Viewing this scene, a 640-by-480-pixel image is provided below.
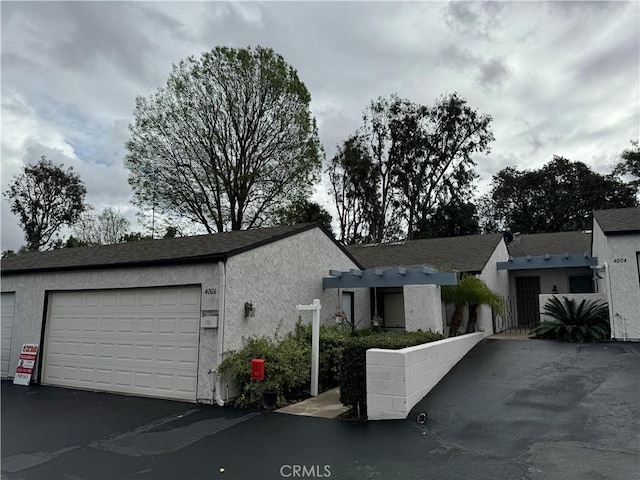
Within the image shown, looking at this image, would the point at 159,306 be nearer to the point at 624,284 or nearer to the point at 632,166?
the point at 624,284

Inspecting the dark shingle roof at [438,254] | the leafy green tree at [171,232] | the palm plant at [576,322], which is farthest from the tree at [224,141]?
the palm plant at [576,322]

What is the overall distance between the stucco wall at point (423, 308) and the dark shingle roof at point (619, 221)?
18.6 feet

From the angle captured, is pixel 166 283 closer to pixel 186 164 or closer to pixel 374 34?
pixel 374 34

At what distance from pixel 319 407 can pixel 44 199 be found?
119ft

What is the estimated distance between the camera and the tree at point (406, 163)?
33.3 meters

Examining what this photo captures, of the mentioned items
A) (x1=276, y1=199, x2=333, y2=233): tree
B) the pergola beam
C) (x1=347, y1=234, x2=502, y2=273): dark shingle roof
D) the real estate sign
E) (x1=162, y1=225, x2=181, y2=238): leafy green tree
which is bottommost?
the real estate sign

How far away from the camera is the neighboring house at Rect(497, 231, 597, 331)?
56.1 feet

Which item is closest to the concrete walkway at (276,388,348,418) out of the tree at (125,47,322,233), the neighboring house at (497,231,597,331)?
the neighboring house at (497,231,597,331)

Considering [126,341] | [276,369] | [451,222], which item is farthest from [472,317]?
[451,222]

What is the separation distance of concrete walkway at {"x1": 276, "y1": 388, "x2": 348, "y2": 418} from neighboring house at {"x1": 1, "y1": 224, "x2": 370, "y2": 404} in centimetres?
163

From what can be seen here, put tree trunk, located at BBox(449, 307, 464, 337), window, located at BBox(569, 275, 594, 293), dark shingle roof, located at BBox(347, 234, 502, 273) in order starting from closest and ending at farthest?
tree trunk, located at BBox(449, 307, 464, 337)
dark shingle roof, located at BBox(347, 234, 502, 273)
window, located at BBox(569, 275, 594, 293)

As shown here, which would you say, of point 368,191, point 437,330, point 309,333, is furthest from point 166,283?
point 368,191

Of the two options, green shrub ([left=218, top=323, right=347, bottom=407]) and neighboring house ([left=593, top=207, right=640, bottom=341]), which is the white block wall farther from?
neighboring house ([left=593, top=207, right=640, bottom=341])

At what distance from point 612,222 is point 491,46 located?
22.4 ft
